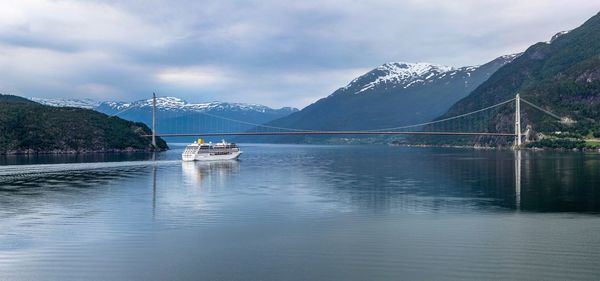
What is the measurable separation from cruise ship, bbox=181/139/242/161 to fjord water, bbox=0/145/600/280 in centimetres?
5084

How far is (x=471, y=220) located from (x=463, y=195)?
41.6 feet

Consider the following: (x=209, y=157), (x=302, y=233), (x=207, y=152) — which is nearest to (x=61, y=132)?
(x=207, y=152)

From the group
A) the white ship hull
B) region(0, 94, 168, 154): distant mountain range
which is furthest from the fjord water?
region(0, 94, 168, 154): distant mountain range

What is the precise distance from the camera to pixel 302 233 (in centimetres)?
2447

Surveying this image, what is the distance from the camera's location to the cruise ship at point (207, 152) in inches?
3839

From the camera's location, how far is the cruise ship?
97.5m

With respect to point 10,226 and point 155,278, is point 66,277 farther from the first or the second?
point 10,226

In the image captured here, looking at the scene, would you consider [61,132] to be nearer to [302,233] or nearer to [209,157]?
[209,157]

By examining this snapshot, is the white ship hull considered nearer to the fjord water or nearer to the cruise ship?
the cruise ship

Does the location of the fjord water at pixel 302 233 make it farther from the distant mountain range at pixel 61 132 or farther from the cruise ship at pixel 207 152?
the distant mountain range at pixel 61 132

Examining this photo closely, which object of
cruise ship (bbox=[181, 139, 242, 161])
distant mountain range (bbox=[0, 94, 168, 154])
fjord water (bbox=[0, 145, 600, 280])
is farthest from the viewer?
distant mountain range (bbox=[0, 94, 168, 154])

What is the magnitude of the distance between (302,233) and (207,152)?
265ft

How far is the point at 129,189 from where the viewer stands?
4591 centimetres

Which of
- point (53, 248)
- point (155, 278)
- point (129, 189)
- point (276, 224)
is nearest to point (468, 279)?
point (155, 278)
